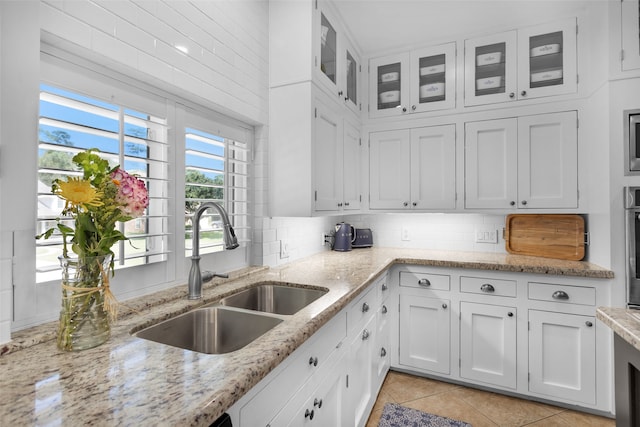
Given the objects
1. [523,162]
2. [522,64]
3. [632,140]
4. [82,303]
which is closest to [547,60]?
[522,64]

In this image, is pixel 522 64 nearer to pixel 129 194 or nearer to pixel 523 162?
pixel 523 162

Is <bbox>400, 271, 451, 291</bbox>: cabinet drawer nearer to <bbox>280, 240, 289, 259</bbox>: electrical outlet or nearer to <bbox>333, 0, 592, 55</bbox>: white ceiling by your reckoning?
<bbox>280, 240, 289, 259</bbox>: electrical outlet

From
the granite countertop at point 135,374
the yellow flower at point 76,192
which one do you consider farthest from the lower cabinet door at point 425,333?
the yellow flower at point 76,192

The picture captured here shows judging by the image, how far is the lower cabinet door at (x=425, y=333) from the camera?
243 centimetres

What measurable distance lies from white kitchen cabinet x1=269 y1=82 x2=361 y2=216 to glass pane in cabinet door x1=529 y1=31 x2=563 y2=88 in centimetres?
155

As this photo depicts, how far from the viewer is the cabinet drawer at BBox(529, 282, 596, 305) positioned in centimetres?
206

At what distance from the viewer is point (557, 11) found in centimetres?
229

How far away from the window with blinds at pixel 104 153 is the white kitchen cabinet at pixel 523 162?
2229mm

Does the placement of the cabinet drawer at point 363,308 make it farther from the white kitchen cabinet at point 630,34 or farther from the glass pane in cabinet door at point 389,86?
the white kitchen cabinet at point 630,34

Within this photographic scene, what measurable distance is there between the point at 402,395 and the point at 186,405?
6.68 ft

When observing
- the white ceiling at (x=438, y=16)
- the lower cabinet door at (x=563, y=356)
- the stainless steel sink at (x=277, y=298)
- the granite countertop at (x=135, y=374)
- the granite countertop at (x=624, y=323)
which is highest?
the white ceiling at (x=438, y=16)

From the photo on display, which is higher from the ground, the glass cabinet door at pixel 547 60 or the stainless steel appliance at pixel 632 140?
the glass cabinet door at pixel 547 60

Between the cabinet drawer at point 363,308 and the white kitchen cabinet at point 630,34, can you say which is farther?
the white kitchen cabinet at point 630,34

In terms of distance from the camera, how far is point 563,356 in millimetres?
2129
